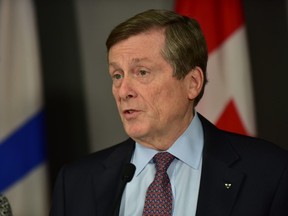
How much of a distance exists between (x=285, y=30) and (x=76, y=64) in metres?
1.30

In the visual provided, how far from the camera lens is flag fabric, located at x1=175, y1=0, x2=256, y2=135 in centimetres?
352

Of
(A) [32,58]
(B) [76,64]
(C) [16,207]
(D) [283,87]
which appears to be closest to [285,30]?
(D) [283,87]

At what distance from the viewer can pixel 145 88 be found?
2.43 metres

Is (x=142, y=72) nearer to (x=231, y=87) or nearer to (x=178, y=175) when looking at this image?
(x=178, y=175)

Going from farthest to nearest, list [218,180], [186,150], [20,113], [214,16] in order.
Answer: [214,16]
[20,113]
[186,150]
[218,180]

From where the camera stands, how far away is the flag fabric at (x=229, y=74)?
352cm

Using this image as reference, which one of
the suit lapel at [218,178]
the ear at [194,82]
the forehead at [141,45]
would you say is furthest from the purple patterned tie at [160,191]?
the forehead at [141,45]

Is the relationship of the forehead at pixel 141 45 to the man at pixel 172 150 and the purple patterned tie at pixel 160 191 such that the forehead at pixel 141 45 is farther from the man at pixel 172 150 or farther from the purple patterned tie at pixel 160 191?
the purple patterned tie at pixel 160 191

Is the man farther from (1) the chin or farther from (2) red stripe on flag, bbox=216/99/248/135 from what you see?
(2) red stripe on flag, bbox=216/99/248/135

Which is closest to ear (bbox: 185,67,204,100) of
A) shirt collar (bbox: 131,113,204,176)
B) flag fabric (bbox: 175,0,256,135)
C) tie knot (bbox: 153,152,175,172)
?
shirt collar (bbox: 131,113,204,176)

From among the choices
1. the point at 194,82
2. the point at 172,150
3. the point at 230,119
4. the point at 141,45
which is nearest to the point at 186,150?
the point at 172,150

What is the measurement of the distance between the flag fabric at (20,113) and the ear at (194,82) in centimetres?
118

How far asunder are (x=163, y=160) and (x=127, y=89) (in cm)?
32

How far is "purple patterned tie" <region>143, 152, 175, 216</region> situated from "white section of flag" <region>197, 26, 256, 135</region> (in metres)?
1.06
